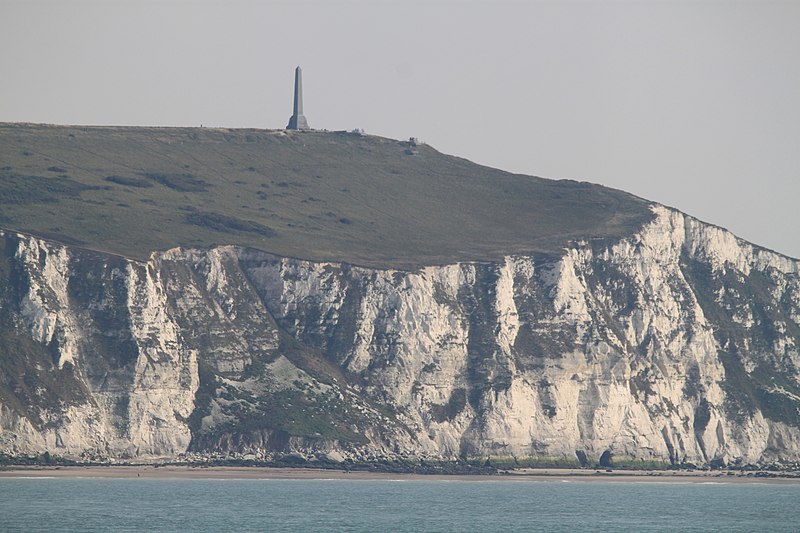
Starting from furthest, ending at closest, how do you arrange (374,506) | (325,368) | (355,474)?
(325,368)
(355,474)
(374,506)

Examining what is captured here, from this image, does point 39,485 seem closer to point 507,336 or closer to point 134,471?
point 134,471

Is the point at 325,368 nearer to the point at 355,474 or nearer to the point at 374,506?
the point at 355,474

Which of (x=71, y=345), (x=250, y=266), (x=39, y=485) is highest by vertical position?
(x=250, y=266)

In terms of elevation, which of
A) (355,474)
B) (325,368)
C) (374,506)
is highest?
(325,368)

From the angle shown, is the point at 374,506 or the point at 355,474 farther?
the point at 355,474

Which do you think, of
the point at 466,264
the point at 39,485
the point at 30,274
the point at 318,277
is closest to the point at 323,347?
the point at 318,277

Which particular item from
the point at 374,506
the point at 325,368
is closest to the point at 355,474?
the point at 325,368

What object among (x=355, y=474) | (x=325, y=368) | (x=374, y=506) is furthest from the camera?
(x=325, y=368)
